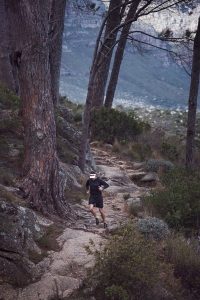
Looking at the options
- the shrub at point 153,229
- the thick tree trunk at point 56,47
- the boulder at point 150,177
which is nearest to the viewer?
the shrub at point 153,229

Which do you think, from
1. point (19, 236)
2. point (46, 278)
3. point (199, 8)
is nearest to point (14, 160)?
point (19, 236)

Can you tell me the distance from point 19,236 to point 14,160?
11.4 ft

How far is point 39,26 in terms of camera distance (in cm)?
691

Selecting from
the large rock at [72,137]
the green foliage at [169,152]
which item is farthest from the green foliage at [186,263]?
the green foliage at [169,152]

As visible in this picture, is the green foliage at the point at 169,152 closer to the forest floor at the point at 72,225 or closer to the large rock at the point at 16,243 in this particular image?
the forest floor at the point at 72,225

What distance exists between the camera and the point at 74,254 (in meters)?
5.58

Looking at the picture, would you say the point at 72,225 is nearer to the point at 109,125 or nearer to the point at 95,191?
the point at 95,191

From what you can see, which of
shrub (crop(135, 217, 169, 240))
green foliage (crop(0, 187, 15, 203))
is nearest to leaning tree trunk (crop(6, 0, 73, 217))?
green foliage (crop(0, 187, 15, 203))

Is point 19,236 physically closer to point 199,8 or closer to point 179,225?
point 179,225

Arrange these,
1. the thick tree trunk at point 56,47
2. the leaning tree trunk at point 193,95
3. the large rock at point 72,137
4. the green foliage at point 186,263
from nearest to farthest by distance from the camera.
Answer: the green foliage at point 186,263 → the large rock at point 72,137 → the leaning tree trunk at point 193,95 → the thick tree trunk at point 56,47

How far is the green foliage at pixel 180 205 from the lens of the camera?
7520mm

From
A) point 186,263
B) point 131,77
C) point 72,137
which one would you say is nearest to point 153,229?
point 186,263

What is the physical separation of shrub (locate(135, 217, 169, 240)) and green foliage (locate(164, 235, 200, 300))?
0.56 metres

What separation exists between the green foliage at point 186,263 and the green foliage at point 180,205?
4.82 ft
